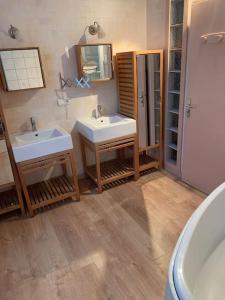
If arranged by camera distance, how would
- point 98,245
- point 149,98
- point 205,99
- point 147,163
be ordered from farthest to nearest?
1. point 147,163
2. point 149,98
3. point 205,99
4. point 98,245

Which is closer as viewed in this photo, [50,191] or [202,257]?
[202,257]

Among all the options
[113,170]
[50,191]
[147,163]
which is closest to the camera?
[50,191]

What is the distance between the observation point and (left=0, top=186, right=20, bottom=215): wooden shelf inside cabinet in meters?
2.38

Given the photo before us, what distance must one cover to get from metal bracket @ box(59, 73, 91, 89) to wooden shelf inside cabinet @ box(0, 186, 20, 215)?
1.32m

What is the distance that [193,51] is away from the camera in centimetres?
232

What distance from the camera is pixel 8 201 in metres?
2.50

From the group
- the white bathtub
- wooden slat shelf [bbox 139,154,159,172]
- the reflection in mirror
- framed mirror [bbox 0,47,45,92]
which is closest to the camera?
the white bathtub

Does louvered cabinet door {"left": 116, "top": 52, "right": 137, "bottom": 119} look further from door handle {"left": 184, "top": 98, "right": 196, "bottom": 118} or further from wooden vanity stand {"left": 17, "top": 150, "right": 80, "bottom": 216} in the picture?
wooden vanity stand {"left": 17, "top": 150, "right": 80, "bottom": 216}

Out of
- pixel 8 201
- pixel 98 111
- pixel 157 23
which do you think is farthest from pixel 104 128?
pixel 157 23

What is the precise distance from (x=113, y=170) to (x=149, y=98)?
3.30 ft

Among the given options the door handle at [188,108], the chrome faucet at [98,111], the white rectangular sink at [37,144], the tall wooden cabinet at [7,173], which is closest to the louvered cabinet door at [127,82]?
the chrome faucet at [98,111]

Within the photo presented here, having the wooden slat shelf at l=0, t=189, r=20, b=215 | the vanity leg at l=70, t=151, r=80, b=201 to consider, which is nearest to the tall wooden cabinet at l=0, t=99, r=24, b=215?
the wooden slat shelf at l=0, t=189, r=20, b=215

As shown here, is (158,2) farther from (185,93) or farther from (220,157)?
(220,157)

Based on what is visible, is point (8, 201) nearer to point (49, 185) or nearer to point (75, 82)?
point (49, 185)
